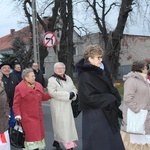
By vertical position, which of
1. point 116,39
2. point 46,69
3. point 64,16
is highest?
point 64,16

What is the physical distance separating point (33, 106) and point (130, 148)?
191 cm

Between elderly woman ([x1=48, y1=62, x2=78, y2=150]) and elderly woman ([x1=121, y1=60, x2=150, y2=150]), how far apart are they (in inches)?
56.0

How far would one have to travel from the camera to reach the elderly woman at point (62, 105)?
665 cm

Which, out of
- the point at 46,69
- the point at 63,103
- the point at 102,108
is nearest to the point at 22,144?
the point at 63,103

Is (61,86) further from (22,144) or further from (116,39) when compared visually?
(116,39)

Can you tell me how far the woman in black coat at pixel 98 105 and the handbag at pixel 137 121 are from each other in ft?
3.87

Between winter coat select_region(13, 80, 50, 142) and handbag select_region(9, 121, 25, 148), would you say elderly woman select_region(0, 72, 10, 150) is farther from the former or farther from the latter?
winter coat select_region(13, 80, 50, 142)

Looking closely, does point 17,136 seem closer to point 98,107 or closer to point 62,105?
point 62,105

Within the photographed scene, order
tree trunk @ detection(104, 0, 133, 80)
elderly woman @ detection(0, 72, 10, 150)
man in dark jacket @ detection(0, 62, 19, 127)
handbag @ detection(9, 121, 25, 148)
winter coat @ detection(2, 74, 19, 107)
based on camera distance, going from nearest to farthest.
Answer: elderly woman @ detection(0, 72, 10, 150) → handbag @ detection(9, 121, 25, 148) → man in dark jacket @ detection(0, 62, 19, 127) → winter coat @ detection(2, 74, 19, 107) → tree trunk @ detection(104, 0, 133, 80)

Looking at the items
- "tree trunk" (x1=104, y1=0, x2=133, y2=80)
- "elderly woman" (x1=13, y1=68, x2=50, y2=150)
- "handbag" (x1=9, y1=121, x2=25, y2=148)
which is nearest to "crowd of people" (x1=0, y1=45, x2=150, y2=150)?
"elderly woman" (x1=13, y1=68, x2=50, y2=150)

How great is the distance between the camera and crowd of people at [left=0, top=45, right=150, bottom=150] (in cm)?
421

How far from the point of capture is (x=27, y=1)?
24.9m

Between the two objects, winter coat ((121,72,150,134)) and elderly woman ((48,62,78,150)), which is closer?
winter coat ((121,72,150,134))

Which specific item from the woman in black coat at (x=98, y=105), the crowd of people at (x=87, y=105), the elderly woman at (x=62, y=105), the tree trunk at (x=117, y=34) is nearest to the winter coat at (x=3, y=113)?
the crowd of people at (x=87, y=105)
